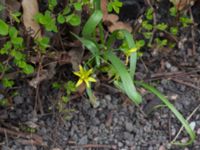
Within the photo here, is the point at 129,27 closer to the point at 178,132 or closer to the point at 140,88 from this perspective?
the point at 140,88

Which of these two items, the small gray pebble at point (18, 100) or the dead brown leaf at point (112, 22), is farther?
the dead brown leaf at point (112, 22)

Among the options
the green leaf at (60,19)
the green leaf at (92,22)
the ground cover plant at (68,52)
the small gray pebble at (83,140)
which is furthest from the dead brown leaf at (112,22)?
the small gray pebble at (83,140)

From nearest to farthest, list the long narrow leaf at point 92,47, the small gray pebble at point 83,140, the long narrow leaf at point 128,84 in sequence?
the long narrow leaf at point 128,84 → the long narrow leaf at point 92,47 → the small gray pebble at point 83,140

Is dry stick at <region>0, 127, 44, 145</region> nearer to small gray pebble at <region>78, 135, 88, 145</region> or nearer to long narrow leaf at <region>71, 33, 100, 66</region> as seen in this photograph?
small gray pebble at <region>78, 135, 88, 145</region>

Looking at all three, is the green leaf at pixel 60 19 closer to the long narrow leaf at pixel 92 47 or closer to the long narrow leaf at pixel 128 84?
the long narrow leaf at pixel 92 47

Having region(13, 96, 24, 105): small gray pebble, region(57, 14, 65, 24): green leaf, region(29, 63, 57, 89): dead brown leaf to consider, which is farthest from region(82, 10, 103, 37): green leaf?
region(13, 96, 24, 105): small gray pebble

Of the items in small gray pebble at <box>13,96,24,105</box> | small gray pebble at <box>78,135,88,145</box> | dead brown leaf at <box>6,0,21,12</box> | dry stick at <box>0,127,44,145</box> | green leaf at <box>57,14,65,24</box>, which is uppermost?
dead brown leaf at <box>6,0,21,12</box>
